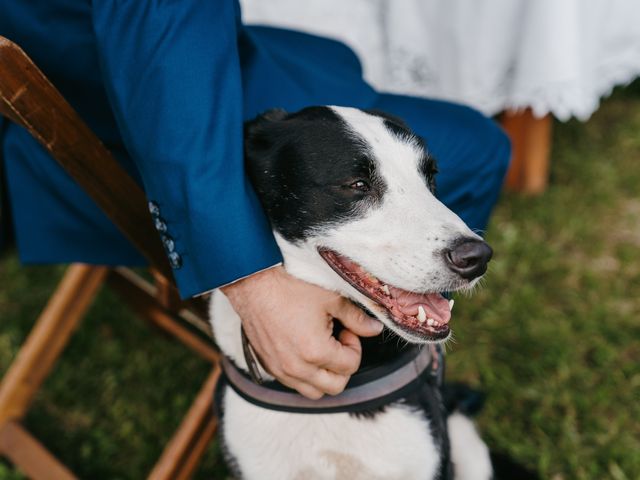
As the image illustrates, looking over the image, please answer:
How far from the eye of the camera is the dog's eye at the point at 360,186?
1.29 meters

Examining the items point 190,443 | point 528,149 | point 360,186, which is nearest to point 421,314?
point 360,186

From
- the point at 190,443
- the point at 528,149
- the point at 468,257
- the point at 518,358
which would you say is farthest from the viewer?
the point at 528,149

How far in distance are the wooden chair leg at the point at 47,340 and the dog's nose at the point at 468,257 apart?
1.19 m

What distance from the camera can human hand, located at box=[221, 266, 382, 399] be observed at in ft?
3.98

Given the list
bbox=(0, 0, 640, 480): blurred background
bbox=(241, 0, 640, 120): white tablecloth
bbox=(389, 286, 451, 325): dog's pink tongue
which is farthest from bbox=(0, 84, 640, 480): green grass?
bbox=(389, 286, 451, 325): dog's pink tongue

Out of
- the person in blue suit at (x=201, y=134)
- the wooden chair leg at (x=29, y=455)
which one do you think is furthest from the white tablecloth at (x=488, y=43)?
the wooden chair leg at (x=29, y=455)

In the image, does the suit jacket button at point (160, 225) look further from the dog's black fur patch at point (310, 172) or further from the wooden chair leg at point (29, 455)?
the wooden chair leg at point (29, 455)

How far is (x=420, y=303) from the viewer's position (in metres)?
1.25

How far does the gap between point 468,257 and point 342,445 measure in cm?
46

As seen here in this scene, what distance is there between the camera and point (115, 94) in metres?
1.29

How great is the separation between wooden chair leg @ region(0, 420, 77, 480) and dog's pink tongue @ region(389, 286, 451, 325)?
1.19m

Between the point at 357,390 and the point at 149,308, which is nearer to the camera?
the point at 357,390

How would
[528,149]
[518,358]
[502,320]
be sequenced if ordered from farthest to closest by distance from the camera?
[528,149] → [502,320] → [518,358]

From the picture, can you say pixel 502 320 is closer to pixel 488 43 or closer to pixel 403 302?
pixel 488 43
